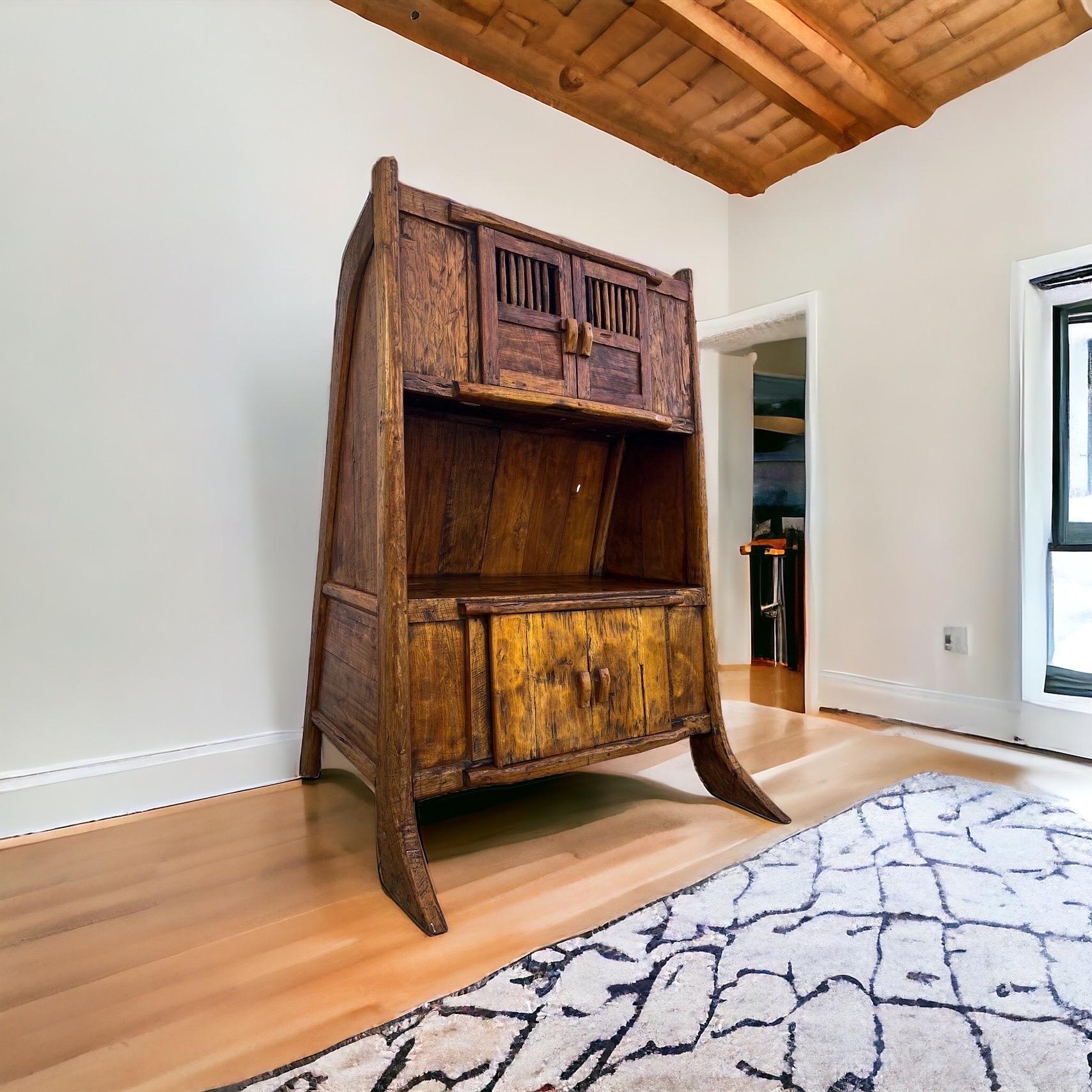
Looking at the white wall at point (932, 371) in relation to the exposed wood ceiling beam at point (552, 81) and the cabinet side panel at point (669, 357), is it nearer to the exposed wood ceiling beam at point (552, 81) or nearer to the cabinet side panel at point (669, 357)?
the exposed wood ceiling beam at point (552, 81)

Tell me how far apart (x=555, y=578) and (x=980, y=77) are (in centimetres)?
242

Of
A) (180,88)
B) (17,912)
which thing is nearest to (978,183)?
(180,88)

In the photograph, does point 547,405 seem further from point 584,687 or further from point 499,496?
point 584,687

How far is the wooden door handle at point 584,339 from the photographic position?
5.14ft

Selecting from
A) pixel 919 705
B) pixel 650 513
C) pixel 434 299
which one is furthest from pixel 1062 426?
pixel 434 299

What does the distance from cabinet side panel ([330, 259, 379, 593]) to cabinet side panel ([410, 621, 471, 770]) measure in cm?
20

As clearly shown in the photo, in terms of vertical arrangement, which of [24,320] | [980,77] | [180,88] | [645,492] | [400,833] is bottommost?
[400,833]

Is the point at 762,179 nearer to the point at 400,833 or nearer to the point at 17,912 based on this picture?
the point at 400,833

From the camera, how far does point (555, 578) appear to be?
2010 millimetres

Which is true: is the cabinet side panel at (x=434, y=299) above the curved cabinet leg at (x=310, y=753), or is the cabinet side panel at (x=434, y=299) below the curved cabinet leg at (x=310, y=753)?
above

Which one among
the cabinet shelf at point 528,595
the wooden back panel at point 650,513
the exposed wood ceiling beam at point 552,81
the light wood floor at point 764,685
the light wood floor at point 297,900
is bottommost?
the light wood floor at point 764,685

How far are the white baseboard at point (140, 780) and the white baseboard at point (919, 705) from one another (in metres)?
2.15

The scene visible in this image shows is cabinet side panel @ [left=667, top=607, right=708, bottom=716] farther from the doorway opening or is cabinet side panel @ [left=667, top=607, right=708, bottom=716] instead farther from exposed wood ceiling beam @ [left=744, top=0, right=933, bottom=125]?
exposed wood ceiling beam @ [left=744, top=0, right=933, bottom=125]

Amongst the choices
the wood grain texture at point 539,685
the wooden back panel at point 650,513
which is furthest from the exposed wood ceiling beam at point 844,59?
the wood grain texture at point 539,685
